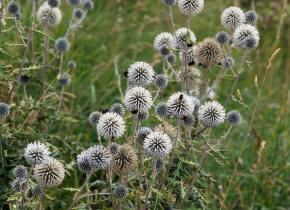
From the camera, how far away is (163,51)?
3.41 metres

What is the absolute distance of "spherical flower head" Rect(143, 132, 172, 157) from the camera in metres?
2.49

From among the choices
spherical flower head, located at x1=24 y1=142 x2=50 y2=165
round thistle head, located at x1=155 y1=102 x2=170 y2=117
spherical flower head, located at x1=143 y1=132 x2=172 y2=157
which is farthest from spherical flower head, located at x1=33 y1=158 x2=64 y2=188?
round thistle head, located at x1=155 y1=102 x2=170 y2=117

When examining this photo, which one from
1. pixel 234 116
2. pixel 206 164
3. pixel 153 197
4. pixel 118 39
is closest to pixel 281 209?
pixel 206 164

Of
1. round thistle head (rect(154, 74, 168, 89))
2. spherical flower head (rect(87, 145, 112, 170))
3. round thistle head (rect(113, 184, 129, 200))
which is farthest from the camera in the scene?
round thistle head (rect(154, 74, 168, 89))

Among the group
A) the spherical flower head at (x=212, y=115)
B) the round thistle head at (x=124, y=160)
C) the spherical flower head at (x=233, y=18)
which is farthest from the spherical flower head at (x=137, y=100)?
the spherical flower head at (x=233, y=18)

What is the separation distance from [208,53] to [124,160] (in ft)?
4.31

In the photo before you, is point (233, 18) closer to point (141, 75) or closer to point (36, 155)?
point (141, 75)

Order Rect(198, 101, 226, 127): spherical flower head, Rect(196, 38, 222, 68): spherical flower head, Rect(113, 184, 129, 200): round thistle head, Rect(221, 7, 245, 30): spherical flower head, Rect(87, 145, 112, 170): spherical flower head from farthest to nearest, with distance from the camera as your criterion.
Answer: Rect(221, 7, 245, 30): spherical flower head < Rect(196, 38, 222, 68): spherical flower head < Rect(198, 101, 226, 127): spherical flower head < Rect(113, 184, 129, 200): round thistle head < Rect(87, 145, 112, 170): spherical flower head

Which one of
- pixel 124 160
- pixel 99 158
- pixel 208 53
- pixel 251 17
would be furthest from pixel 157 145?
pixel 251 17

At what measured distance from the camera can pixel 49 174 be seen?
8.10 ft

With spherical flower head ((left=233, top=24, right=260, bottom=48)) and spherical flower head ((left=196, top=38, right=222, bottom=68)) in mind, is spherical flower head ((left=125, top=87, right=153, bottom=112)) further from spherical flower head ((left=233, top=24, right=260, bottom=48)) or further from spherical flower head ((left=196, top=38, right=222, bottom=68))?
spherical flower head ((left=233, top=24, right=260, bottom=48))

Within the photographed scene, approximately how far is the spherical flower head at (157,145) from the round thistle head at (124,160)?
14 centimetres

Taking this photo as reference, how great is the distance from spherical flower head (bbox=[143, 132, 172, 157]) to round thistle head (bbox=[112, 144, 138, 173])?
142mm

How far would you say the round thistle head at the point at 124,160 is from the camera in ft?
8.52
